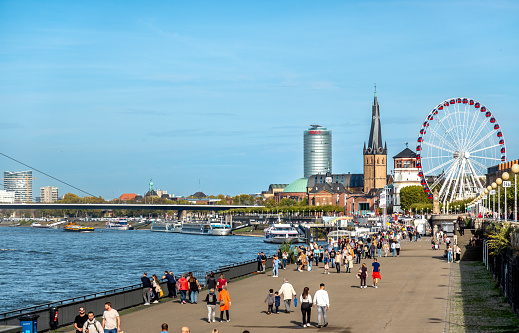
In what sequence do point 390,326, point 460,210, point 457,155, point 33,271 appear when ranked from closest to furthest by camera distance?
point 390,326, point 33,271, point 457,155, point 460,210

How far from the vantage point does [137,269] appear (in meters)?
78.3

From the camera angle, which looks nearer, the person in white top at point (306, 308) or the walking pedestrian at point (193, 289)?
the person in white top at point (306, 308)

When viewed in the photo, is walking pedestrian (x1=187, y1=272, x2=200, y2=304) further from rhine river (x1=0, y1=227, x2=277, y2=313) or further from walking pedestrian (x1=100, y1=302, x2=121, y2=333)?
rhine river (x1=0, y1=227, x2=277, y2=313)

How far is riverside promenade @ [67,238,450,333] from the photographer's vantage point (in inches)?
1058

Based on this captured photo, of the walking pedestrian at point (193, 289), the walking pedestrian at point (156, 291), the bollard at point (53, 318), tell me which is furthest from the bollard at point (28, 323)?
the walking pedestrian at point (156, 291)

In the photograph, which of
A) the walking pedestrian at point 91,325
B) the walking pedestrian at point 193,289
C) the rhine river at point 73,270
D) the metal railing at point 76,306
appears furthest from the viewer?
the rhine river at point 73,270

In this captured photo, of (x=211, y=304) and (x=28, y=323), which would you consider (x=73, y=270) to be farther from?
(x=28, y=323)

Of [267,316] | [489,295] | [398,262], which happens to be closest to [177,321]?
[267,316]

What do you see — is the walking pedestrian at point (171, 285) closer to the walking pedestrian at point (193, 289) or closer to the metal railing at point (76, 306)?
the metal railing at point (76, 306)

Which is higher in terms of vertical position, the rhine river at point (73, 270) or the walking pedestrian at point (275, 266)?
the walking pedestrian at point (275, 266)

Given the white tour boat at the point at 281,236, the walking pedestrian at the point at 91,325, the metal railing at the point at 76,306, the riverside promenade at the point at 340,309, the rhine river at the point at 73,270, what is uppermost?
the walking pedestrian at the point at 91,325

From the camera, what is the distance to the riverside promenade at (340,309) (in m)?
26.9

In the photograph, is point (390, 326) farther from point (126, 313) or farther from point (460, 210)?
point (460, 210)

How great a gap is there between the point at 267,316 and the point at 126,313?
6.04 metres
